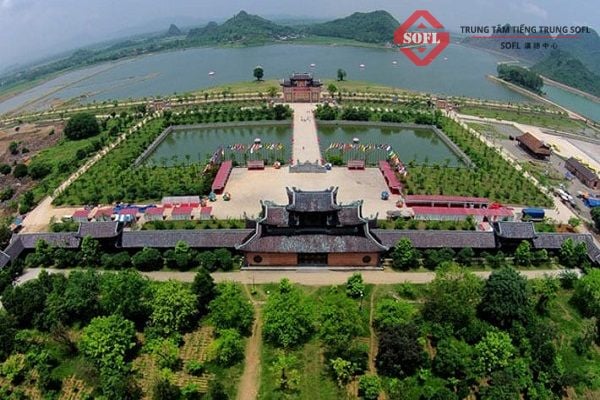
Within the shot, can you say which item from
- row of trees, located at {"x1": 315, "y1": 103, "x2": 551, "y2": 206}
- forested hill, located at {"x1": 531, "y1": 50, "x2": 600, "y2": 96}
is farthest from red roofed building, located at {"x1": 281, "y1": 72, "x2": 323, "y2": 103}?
forested hill, located at {"x1": 531, "y1": 50, "x2": 600, "y2": 96}

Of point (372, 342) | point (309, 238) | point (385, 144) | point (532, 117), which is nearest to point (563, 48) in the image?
point (532, 117)

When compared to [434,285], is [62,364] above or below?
below

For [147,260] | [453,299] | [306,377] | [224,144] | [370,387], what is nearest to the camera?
[370,387]

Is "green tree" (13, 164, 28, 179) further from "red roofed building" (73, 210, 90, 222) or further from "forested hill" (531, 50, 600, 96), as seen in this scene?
"forested hill" (531, 50, 600, 96)

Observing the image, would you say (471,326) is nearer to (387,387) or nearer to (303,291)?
(387,387)

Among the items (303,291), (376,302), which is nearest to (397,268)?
(376,302)

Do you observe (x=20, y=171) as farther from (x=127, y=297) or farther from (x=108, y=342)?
(x=108, y=342)
